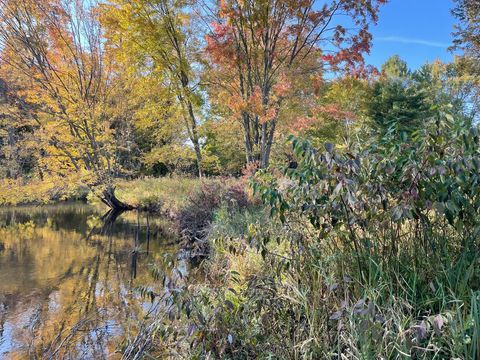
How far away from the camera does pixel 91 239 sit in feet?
31.3

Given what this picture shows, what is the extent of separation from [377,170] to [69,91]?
1208cm

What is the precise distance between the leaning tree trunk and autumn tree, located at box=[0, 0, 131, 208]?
841 mm

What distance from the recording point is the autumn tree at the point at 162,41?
1025cm

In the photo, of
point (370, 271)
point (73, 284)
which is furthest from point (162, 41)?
point (370, 271)

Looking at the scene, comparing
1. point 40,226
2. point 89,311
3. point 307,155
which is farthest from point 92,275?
point 40,226

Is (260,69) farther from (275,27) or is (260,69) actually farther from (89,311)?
(89,311)

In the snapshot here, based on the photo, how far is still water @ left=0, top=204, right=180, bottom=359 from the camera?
3.67 m

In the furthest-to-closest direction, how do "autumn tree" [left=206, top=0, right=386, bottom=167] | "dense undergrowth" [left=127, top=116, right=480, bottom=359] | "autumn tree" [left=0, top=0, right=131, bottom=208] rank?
"autumn tree" [left=0, top=0, right=131, bottom=208] < "autumn tree" [left=206, top=0, right=386, bottom=167] < "dense undergrowth" [left=127, top=116, right=480, bottom=359]

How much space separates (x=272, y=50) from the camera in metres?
9.29

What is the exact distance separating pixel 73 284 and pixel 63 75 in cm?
866

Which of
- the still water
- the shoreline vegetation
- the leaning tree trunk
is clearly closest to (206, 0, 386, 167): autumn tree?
the shoreline vegetation

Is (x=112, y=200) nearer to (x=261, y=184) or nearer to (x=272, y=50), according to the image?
(x=272, y=50)

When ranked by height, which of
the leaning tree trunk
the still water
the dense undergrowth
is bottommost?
the still water

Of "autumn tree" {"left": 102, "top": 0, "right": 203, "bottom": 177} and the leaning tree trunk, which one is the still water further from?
"autumn tree" {"left": 102, "top": 0, "right": 203, "bottom": 177}
